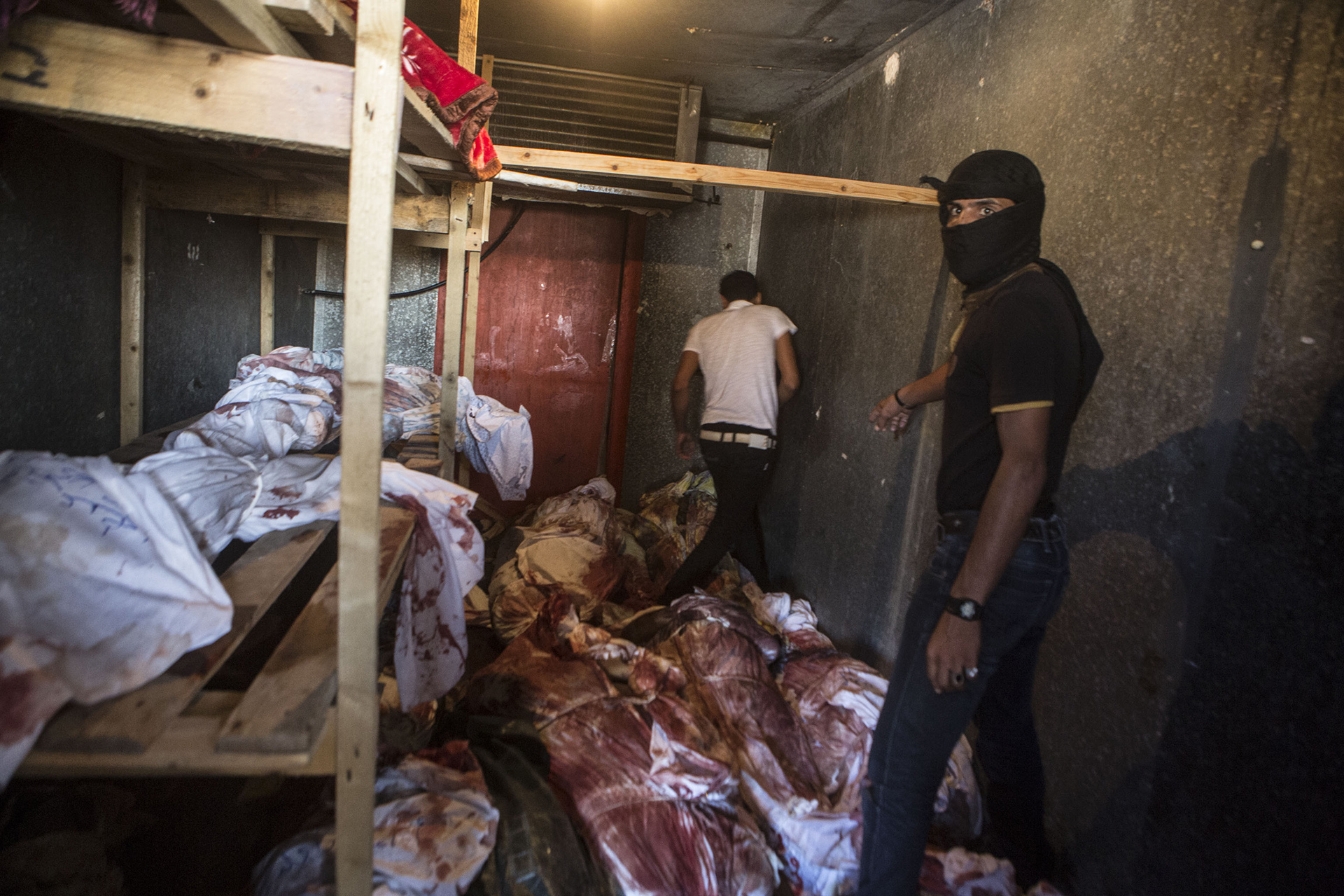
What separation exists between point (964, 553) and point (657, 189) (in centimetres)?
323

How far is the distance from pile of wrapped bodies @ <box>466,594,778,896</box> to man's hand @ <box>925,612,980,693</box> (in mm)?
776

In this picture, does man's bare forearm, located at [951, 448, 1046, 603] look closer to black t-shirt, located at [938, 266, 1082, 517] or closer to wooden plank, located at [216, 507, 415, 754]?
black t-shirt, located at [938, 266, 1082, 517]

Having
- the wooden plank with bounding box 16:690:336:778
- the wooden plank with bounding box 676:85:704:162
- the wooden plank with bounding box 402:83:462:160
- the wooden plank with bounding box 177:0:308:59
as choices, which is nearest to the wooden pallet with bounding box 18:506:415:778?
the wooden plank with bounding box 16:690:336:778

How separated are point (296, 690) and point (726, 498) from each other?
111 inches

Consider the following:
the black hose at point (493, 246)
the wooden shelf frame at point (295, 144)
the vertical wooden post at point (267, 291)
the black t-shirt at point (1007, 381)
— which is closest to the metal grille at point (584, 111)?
the black hose at point (493, 246)

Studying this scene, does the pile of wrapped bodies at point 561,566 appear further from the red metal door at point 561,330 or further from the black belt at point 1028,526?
the black belt at point 1028,526

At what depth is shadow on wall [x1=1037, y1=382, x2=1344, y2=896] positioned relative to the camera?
139 centimetres

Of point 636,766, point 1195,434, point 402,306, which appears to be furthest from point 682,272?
point 1195,434

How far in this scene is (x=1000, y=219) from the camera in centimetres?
176

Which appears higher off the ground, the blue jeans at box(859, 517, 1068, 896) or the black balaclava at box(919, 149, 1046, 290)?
the black balaclava at box(919, 149, 1046, 290)

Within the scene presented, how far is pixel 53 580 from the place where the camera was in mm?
1103

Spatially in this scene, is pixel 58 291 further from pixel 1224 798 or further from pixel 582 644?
pixel 1224 798

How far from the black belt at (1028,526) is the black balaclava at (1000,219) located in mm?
612

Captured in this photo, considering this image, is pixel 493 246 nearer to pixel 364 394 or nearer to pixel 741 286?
pixel 741 286
